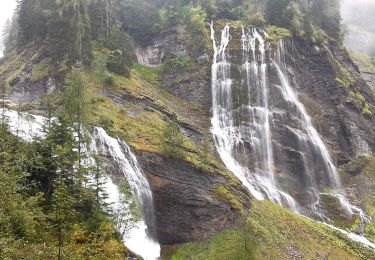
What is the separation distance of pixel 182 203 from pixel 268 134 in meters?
20.0

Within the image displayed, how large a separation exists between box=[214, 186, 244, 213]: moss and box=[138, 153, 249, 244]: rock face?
1.14 feet

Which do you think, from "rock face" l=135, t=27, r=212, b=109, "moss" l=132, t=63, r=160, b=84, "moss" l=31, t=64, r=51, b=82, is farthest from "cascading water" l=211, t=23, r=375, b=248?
"moss" l=31, t=64, r=51, b=82

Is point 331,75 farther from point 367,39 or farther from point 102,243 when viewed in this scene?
point 367,39

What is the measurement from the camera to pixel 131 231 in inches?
1235

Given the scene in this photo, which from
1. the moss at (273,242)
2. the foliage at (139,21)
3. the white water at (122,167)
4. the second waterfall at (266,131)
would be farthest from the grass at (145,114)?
the foliage at (139,21)

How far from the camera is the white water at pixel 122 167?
103 feet

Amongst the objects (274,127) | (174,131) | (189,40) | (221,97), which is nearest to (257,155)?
(274,127)

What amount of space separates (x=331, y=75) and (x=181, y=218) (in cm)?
3729

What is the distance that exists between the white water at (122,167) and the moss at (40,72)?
11.0 metres

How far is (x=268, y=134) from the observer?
52.1 m

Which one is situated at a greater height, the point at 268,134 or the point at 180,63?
the point at 180,63

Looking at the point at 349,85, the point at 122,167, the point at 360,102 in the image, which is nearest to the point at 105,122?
the point at 122,167

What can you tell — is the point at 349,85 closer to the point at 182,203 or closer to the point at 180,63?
the point at 180,63

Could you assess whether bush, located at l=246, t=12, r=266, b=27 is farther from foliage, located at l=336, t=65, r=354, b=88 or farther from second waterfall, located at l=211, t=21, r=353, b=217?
foliage, located at l=336, t=65, r=354, b=88
